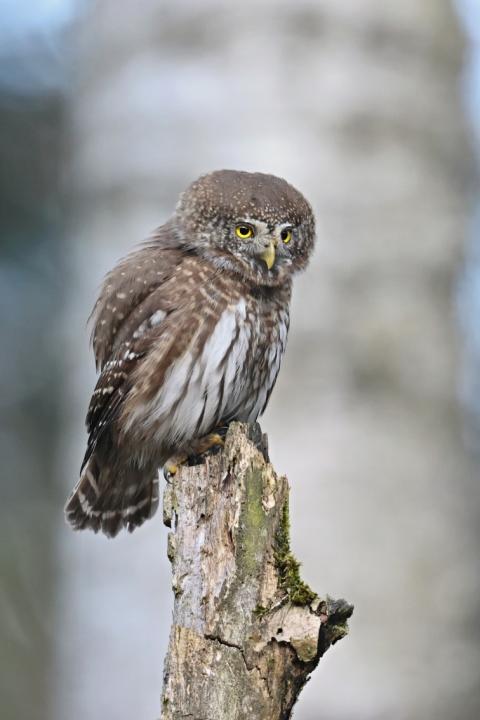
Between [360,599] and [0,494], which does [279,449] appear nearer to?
[360,599]

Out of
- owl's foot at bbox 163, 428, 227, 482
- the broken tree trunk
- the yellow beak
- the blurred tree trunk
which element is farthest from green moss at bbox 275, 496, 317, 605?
the blurred tree trunk

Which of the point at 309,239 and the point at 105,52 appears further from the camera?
the point at 105,52

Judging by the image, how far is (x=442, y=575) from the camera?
186 inches

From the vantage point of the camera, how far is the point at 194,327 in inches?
159

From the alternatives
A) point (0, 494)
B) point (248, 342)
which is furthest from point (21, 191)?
point (248, 342)

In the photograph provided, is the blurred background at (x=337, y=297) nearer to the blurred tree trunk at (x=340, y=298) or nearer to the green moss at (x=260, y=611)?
the blurred tree trunk at (x=340, y=298)

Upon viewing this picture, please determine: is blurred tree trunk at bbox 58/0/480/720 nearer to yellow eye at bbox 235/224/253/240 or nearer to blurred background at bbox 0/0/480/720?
blurred background at bbox 0/0/480/720

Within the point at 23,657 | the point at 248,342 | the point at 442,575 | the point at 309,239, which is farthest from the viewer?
the point at 23,657

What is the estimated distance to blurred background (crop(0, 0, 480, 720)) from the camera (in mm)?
4609

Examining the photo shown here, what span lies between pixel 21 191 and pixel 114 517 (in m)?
7.07

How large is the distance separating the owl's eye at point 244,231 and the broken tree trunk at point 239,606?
4.65ft

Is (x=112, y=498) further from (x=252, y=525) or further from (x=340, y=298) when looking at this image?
(x=252, y=525)

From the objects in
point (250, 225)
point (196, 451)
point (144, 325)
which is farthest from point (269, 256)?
point (196, 451)

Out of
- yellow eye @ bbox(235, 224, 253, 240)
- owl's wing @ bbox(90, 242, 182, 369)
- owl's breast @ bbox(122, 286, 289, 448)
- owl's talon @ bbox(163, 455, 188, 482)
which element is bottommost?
owl's talon @ bbox(163, 455, 188, 482)
